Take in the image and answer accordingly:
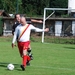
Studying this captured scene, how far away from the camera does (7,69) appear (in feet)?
38.8

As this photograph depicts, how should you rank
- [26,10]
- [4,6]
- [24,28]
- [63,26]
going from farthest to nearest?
1. [26,10]
2. [4,6]
3. [63,26]
4. [24,28]

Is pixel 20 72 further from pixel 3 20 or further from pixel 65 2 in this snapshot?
pixel 65 2

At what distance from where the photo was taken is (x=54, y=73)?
11.1m

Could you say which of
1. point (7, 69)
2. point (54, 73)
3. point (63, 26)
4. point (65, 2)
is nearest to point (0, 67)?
point (7, 69)

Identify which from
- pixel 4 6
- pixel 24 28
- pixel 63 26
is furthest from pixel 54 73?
pixel 4 6

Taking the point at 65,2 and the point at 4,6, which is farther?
the point at 65,2

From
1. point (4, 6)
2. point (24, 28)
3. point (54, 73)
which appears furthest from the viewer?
point (4, 6)

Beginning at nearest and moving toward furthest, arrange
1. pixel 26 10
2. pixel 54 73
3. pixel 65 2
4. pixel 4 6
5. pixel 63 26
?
pixel 54 73 < pixel 63 26 < pixel 4 6 < pixel 26 10 < pixel 65 2

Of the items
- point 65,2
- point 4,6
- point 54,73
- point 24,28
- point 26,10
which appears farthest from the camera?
point 65,2

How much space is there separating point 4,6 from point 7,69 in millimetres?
65634

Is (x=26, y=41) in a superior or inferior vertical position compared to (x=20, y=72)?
superior

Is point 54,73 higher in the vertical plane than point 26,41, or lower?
lower

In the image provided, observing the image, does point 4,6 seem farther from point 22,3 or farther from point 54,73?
point 54,73

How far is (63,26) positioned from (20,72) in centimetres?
3957
